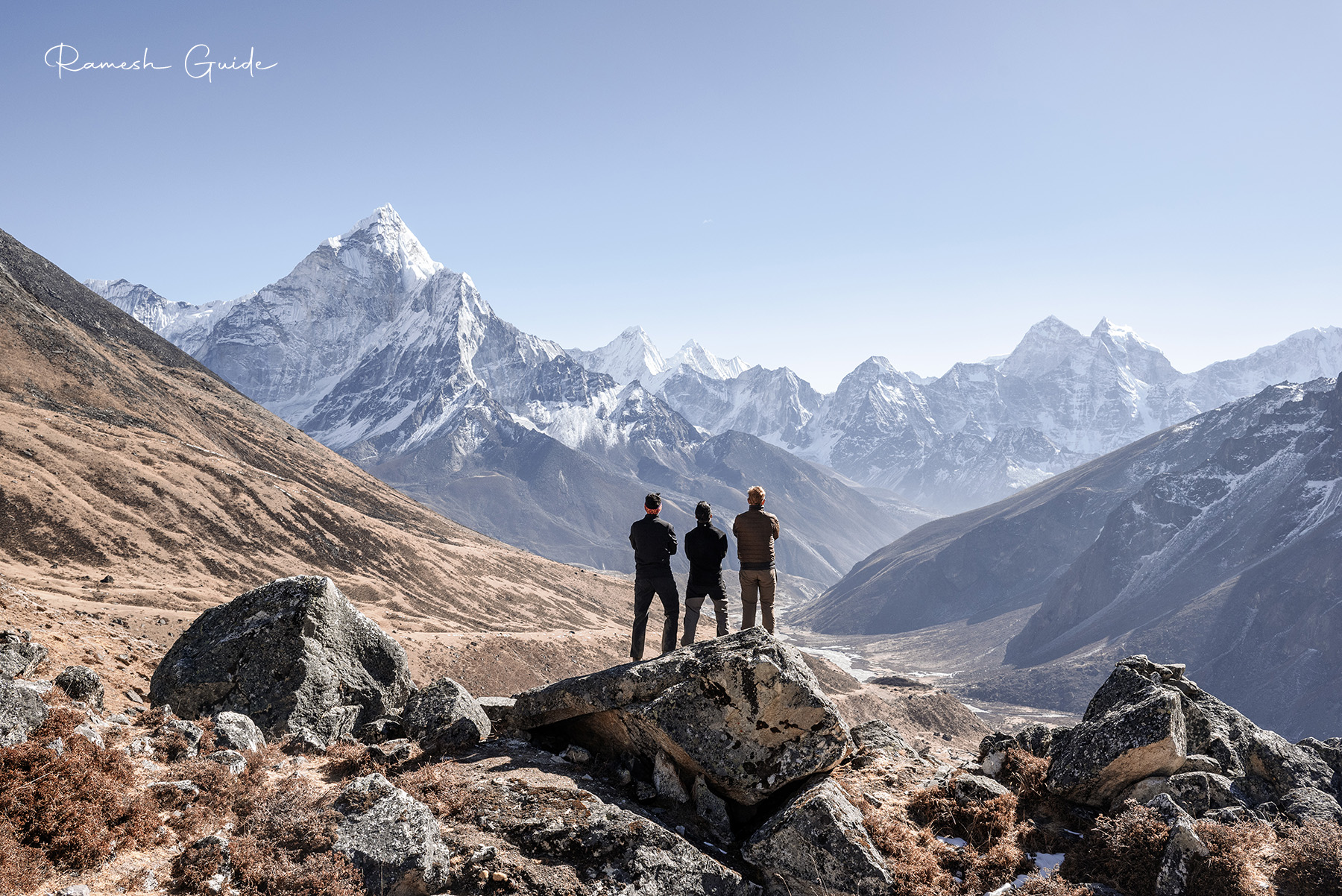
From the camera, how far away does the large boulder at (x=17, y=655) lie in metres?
12.4

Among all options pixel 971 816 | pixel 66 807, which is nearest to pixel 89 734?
pixel 66 807

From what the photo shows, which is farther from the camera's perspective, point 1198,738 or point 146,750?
point 1198,738

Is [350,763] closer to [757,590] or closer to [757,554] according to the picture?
[757,554]

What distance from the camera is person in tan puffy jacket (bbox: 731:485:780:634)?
16547 millimetres

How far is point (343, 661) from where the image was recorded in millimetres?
15539

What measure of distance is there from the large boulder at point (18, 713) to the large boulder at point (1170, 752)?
600 inches

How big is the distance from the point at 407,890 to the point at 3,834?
13.7 feet

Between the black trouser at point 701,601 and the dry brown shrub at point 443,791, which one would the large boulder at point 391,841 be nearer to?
the dry brown shrub at point 443,791

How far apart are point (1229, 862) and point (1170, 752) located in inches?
96.4

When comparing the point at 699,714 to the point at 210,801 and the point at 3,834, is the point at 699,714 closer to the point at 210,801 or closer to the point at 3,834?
the point at 210,801

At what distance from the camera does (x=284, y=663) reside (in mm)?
14750

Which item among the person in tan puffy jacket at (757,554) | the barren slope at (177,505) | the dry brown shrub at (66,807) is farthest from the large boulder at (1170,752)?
the barren slope at (177,505)

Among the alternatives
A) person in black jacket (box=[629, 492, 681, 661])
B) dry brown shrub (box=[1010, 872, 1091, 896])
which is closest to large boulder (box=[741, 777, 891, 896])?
dry brown shrub (box=[1010, 872, 1091, 896])

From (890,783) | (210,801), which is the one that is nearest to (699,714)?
(890,783)
